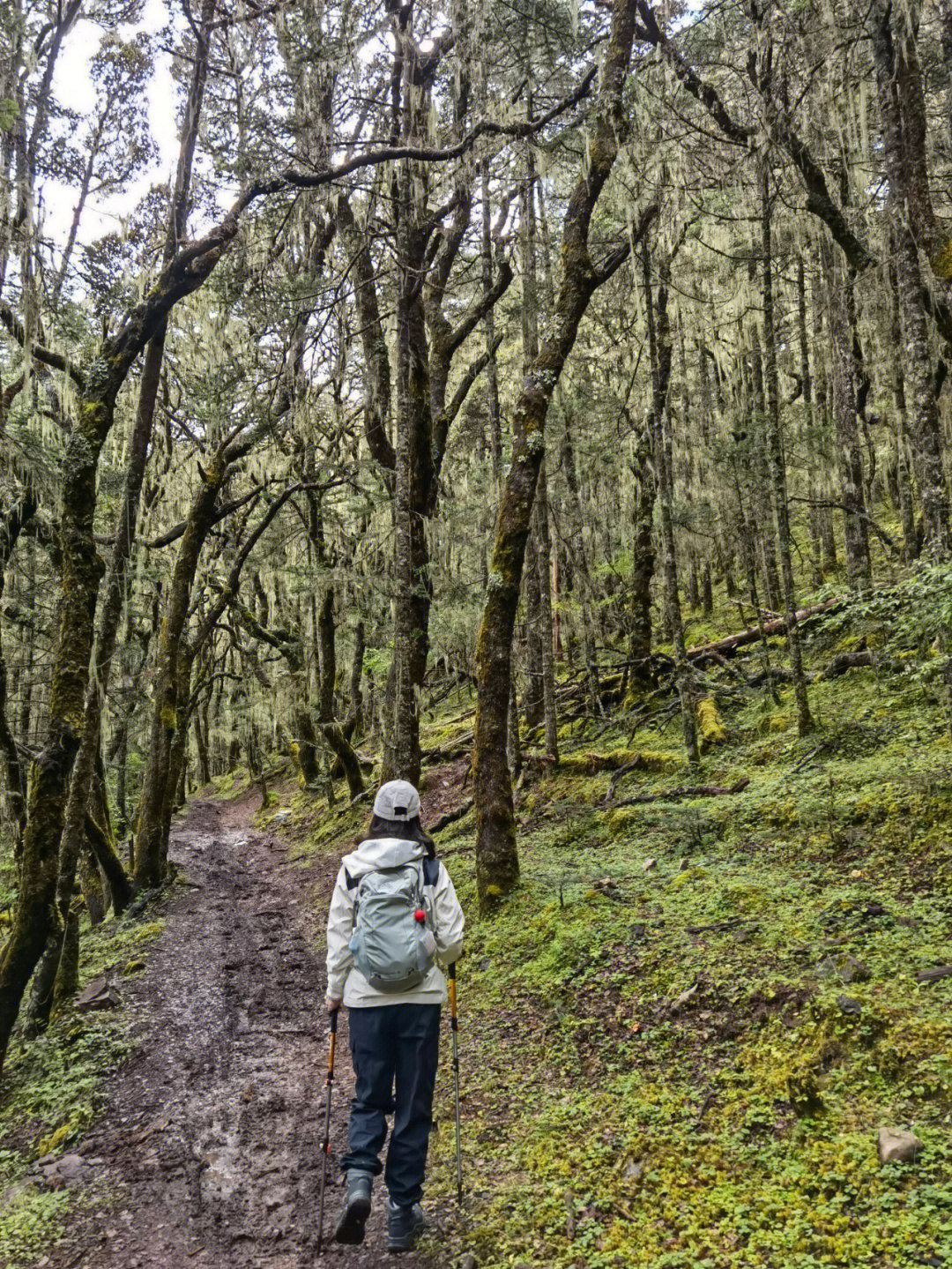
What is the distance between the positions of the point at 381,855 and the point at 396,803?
0.27 m

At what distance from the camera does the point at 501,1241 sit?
3361mm

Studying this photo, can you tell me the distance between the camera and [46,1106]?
209 inches

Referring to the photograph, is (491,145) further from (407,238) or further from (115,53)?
(115,53)

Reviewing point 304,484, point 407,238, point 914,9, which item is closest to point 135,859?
point 304,484

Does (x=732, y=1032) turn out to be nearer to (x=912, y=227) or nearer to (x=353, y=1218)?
(x=353, y=1218)

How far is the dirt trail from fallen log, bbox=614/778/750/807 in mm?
4164

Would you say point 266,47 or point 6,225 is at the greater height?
point 266,47

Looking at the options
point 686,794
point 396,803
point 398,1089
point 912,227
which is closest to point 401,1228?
point 398,1089

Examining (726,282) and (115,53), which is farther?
(726,282)

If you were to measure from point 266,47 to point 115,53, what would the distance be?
3.44m

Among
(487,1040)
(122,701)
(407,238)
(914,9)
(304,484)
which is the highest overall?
(914,9)

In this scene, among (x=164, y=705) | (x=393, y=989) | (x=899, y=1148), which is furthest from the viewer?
(x=164, y=705)

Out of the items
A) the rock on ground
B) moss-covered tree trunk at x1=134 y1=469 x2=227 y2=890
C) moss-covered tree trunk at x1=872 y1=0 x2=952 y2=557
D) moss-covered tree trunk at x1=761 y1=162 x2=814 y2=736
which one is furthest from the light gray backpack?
moss-covered tree trunk at x1=134 y1=469 x2=227 y2=890

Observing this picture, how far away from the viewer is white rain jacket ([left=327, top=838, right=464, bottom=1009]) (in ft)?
12.1
